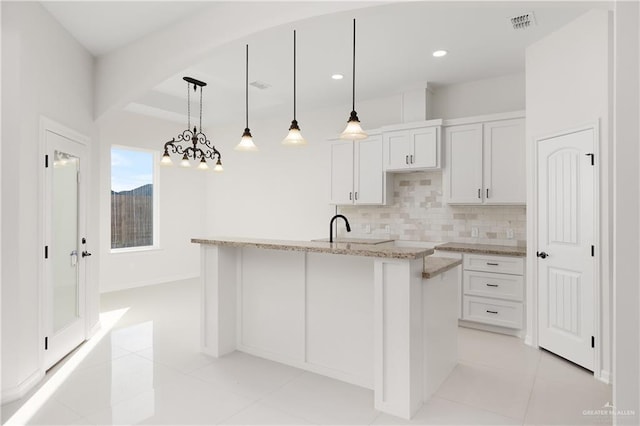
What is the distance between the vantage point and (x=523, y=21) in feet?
11.0

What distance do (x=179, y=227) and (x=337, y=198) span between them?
3468 mm

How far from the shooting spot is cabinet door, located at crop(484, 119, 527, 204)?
13.9 feet

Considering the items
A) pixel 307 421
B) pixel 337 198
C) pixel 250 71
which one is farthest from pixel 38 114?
pixel 337 198

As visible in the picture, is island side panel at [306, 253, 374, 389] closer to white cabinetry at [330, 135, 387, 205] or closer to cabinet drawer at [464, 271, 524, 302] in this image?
cabinet drawer at [464, 271, 524, 302]

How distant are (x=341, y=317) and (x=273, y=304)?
719 mm

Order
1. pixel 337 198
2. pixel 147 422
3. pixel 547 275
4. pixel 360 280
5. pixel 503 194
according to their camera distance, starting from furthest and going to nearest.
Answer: pixel 337 198
pixel 503 194
pixel 547 275
pixel 360 280
pixel 147 422

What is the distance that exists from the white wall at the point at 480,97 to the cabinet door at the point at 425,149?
494 mm

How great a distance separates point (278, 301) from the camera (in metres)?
3.32

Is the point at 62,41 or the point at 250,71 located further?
the point at 250,71

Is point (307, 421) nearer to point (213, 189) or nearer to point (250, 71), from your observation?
point (250, 71)

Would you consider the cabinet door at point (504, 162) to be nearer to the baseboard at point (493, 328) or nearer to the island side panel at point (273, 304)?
the baseboard at point (493, 328)

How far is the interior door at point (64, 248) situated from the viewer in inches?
125

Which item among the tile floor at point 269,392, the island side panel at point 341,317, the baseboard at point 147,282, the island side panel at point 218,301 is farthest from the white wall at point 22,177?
the baseboard at point 147,282

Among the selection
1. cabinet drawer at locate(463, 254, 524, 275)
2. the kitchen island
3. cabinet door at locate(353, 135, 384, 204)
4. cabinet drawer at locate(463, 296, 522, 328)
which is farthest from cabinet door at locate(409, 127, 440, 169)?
the kitchen island
